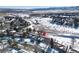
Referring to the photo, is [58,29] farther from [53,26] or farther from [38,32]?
[38,32]

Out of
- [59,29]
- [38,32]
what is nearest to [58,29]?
[59,29]

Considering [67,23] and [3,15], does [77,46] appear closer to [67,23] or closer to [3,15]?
[67,23]

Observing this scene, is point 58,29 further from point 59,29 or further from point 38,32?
point 38,32

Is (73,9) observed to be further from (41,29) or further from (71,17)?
(41,29)

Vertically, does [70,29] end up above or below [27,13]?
below

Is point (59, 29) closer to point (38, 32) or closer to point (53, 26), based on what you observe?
point (53, 26)
